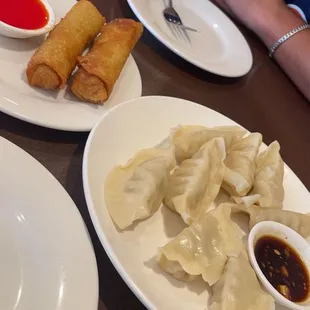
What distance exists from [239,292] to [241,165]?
47 cm

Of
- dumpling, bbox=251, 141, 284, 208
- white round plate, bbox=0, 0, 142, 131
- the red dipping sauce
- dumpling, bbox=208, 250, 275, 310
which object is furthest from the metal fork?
dumpling, bbox=208, 250, 275, 310

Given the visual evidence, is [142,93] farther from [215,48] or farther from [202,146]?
[215,48]

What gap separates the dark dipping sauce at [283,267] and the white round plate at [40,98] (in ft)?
1.99

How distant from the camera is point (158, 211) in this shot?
144 centimetres

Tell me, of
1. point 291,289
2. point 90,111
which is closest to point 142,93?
point 90,111


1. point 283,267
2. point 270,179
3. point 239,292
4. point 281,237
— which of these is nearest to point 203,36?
point 270,179

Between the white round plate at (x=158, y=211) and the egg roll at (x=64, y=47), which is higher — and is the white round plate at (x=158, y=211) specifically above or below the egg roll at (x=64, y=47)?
below

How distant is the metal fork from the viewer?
222 cm

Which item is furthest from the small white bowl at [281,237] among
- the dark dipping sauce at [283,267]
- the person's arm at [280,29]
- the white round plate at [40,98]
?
the person's arm at [280,29]

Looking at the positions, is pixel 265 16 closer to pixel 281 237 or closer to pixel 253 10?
pixel 253 10

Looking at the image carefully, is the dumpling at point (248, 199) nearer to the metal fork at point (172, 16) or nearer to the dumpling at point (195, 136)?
the dumpling at point (195, 136)

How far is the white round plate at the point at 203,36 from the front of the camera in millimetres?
2018

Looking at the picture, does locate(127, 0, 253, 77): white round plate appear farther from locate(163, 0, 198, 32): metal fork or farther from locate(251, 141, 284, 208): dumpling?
locate(251, 141, 284, 208): dumpling

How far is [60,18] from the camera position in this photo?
1.83 meters
